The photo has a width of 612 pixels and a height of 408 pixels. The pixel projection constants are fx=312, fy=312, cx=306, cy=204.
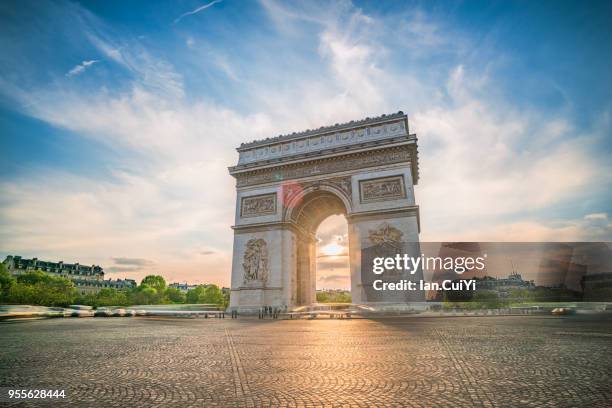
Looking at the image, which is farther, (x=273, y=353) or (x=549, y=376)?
(x=273, y=353)

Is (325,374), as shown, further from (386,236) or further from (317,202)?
(317,202)

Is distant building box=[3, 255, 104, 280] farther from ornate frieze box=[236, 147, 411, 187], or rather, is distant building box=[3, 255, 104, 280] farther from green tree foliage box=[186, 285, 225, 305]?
ornate frieze box=[236, 147, 411, 187]

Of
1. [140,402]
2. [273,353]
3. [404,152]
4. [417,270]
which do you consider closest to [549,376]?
[273,353]

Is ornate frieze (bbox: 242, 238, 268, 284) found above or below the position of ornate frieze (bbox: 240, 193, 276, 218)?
below

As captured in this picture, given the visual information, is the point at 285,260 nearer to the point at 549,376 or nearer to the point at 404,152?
the point at 404,152

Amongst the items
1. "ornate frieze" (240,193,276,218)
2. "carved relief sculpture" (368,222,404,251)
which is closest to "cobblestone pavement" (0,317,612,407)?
"carved relief sculpture" (368,222,404,251)

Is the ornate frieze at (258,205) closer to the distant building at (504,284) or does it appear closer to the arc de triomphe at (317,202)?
the arc de triomphe at (317,202)

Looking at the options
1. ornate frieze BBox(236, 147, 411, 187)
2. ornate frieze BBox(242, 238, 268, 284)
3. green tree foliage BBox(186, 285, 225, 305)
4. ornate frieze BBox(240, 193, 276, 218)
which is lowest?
green tree foliage BBox(186, 285, 225, 305)

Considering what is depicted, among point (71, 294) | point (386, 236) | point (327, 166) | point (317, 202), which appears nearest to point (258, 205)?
point (317, 202)
